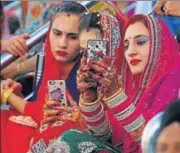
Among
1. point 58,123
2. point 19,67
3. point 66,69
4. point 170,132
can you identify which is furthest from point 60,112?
point 170,132

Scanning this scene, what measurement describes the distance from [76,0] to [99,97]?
88 centimetres

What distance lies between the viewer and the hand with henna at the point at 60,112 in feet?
8.55

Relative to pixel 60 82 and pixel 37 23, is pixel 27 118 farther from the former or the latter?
pixel 37 23

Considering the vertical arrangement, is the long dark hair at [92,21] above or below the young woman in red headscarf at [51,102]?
above

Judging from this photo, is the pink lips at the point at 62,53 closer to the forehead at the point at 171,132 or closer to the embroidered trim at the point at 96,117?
the embroidered trim at the point at 96,117

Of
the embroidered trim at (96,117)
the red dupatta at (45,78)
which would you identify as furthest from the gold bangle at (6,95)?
the embroidered trim at (96,117)

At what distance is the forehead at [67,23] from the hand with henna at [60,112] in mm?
244

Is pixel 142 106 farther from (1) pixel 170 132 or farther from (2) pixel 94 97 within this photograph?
(1) pixel 170 132

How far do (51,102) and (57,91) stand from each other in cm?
5

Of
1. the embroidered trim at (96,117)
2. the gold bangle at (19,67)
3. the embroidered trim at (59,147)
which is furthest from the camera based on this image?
the gold bangle at (19,67)

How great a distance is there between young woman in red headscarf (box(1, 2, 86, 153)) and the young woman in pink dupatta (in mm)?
204

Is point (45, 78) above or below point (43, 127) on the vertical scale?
above

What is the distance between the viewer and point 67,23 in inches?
110

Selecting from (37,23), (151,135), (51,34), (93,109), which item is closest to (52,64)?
(51,34)
